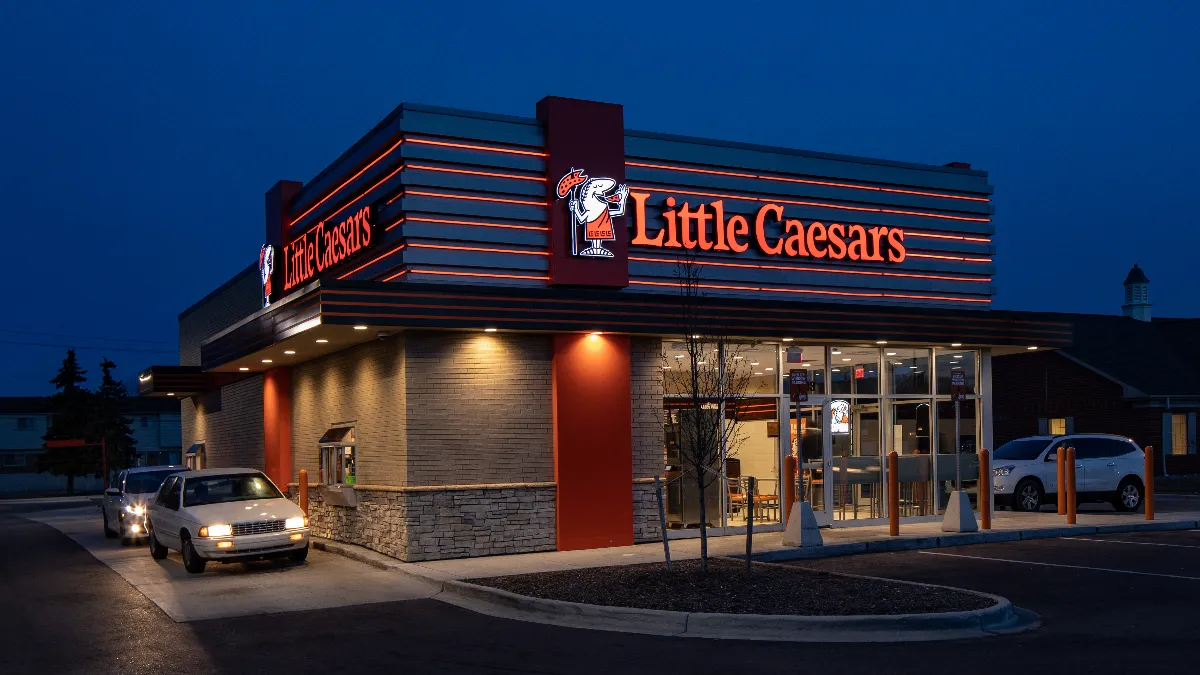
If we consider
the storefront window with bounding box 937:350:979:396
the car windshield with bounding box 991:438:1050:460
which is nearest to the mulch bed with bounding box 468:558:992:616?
the storefront window with bounding box 937:350:979:396

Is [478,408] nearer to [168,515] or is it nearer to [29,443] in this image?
[168,515]

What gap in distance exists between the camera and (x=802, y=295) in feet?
68.7

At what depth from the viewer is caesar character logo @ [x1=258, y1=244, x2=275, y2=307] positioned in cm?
2544

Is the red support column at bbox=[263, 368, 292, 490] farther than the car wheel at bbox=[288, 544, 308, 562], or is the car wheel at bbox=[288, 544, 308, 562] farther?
the red support column at bbox=[263, 368, 292, 490]

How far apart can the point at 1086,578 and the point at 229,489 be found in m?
12.9

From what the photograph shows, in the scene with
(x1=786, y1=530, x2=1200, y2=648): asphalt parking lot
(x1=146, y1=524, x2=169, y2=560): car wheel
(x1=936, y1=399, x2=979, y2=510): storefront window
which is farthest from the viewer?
(x1=936, y1=399, x2=979, y2=510): storefront window

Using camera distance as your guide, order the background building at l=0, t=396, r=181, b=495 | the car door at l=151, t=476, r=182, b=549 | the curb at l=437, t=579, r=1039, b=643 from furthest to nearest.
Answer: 1. the background building at l=0, t=396, r=181, b=495
2. the car door at l=151, t=476, r=182, b=549
3. the curb at l=437, t=579, r=1039, b=643

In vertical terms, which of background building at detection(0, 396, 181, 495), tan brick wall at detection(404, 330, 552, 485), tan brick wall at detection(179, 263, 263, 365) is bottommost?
background building at detection(0, 396, 181, 495)

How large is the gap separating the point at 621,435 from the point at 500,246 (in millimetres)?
3583

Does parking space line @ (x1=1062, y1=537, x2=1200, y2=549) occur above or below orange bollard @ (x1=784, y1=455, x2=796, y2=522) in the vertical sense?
below

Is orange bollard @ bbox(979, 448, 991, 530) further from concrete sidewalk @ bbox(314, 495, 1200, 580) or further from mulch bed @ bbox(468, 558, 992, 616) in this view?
mulch bed @ bbox(468, 558, 992, 616)

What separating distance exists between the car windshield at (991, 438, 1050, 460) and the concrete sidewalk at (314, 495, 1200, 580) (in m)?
2.68

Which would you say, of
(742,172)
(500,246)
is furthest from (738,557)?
(742,172)

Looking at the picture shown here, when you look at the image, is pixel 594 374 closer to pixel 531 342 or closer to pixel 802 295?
pixel 531 342
